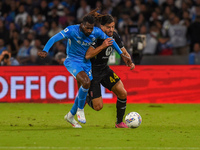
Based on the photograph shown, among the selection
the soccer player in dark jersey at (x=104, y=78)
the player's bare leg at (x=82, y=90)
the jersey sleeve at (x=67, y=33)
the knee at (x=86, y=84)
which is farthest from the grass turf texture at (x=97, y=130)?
the jersey sleeve at (x=67, y=33)

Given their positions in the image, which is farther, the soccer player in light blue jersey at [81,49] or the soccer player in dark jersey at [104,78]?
the soccer player in dark jersey at [104,78]

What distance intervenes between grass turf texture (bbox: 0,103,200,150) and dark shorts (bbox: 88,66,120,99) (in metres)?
0.67

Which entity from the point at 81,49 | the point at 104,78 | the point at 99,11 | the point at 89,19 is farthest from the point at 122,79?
the point at 89,19

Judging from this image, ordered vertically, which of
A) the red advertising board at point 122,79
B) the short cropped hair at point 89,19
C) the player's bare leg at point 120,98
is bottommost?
the red advertising board at point 122,79

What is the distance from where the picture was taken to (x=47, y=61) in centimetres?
1244

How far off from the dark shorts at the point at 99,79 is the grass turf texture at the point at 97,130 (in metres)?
0.67

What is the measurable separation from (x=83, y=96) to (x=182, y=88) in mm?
5590

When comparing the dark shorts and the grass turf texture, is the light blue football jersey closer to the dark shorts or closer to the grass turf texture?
the dark shorts

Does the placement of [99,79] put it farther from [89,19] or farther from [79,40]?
[89,19]

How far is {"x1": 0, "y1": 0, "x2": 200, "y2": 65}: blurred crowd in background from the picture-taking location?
47.6ft

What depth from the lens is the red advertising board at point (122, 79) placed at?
12.8 metres

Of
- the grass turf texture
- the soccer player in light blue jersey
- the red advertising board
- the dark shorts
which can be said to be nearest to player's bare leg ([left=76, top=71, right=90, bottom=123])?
the soccer player in light blue jersey

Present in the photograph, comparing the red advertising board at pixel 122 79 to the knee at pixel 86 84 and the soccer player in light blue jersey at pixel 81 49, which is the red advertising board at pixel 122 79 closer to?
the soccer player in light blue jersey at pixel 81 49

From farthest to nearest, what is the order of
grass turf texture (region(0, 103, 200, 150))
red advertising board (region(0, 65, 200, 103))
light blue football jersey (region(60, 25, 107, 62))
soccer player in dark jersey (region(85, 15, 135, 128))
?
1. red advertising board (region(0, 65, 200, 103))
2. soccer player in dark jersey (region(85, 15, 135, 128))
3. light blue football jersey (region(60, 25, 107, 62))
4. grass turf texture (region(0, 103, 200, 150))
